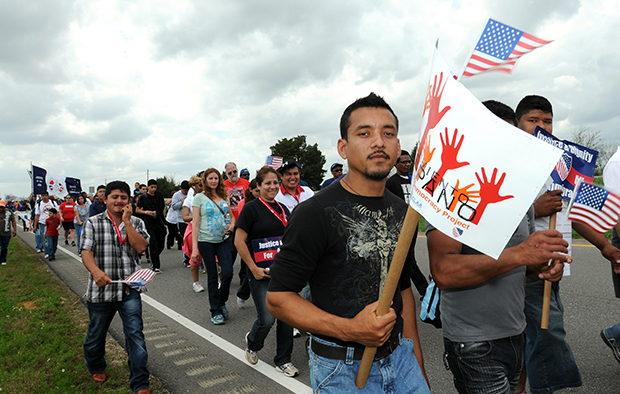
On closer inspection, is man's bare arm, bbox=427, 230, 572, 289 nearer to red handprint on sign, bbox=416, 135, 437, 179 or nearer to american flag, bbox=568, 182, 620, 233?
red handprint on sign, bbox=416, 135, 437, 179

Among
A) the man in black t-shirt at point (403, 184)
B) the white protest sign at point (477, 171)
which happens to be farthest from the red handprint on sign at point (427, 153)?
the man in black t-shirt at point (403, 184)

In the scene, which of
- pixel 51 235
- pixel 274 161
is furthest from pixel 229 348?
pixel 51 235

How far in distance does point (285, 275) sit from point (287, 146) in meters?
64.7

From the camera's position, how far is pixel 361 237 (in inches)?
69.9

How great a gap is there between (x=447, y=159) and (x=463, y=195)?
0.12 m

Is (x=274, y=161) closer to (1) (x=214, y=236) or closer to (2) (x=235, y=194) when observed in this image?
(2) (x=235, y=194)

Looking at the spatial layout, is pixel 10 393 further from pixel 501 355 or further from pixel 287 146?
pixel 287 146

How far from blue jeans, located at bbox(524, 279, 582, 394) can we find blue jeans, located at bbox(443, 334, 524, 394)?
706 millimetres

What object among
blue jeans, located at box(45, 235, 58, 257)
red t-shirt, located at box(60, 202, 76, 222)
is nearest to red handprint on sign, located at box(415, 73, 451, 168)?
blue jeans, located at box(45, 235, 58, 257)

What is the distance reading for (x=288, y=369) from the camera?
155 inches

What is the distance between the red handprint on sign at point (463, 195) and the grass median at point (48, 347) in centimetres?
349

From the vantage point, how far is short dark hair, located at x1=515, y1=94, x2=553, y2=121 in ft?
9.64

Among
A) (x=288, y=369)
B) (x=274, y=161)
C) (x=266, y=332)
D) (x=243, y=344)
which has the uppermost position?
(x=274, y=161)

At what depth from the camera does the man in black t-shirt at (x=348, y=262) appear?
1.67 meters
